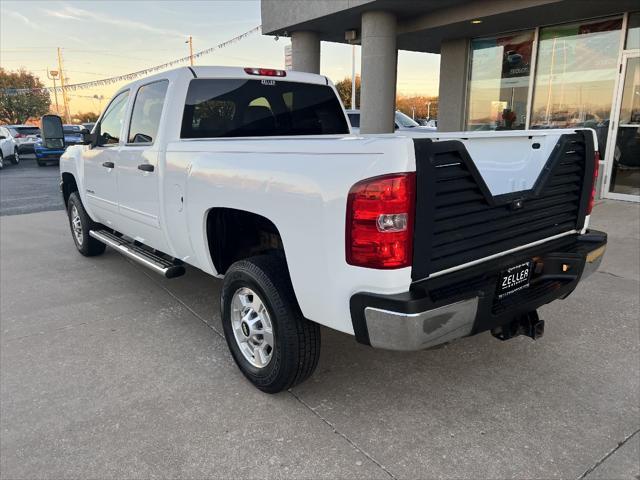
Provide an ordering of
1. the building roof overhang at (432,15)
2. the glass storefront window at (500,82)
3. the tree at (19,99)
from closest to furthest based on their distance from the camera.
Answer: the building roof overhang at (432,15) < the glass storefront window at (500,82) < the tree at (19,99)

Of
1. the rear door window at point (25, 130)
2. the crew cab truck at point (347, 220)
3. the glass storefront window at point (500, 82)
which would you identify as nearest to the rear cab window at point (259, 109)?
the crew cab truck at point (347, 220)

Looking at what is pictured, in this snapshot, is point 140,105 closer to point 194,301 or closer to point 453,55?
point 194,301

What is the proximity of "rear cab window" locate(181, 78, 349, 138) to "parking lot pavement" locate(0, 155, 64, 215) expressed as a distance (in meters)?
7.92

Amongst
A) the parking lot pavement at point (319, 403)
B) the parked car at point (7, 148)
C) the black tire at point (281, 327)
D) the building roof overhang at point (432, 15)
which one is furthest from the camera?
the parked car at point (7, 148)

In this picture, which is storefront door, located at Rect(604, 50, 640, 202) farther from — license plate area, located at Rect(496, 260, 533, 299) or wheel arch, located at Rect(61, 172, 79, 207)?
wheel arch, located at Rect(61, 172, 79, 207)

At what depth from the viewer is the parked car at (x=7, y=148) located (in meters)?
20.6

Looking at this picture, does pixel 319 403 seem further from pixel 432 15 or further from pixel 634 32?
pixel 432 15

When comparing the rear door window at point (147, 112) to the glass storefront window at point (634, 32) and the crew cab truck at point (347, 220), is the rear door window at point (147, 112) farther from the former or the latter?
the glass storefront window at point (634, 32)

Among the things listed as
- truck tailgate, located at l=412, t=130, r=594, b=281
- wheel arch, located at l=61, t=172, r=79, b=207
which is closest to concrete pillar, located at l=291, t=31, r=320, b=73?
wheel arch, located at l=61, t=172, r=79, b=207

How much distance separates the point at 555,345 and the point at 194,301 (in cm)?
309

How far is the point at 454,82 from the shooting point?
11.7 meters

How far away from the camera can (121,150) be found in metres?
4.45

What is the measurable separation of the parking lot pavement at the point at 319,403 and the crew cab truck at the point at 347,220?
358 millimetres

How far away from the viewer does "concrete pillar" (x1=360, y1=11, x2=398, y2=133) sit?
10.7m
